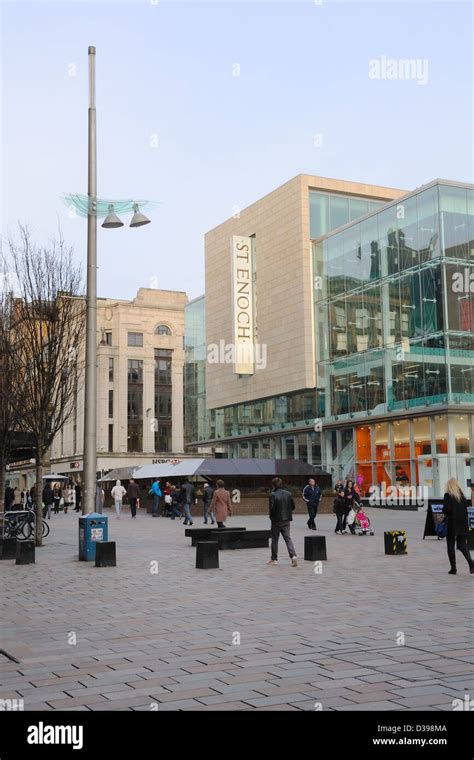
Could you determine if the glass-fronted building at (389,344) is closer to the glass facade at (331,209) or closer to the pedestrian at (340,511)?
the glass facade at (331,209)

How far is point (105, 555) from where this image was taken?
15.6m

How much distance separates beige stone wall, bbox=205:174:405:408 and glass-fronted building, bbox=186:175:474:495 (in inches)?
19.0

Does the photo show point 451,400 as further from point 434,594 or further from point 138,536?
point 434,594

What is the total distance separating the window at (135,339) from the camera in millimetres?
95750

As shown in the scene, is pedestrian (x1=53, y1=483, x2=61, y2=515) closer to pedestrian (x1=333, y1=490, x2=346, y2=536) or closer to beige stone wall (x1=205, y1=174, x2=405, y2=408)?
beige stone wall (x1=205, y1=174, x2=405, y2=408)

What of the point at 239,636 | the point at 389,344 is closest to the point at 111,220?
the point at 239,636

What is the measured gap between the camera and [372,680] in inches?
241

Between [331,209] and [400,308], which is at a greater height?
[331,209]

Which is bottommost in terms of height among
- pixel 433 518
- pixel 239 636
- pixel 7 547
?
pixel 239 636

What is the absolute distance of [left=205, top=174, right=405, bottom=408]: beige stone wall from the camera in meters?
53.5

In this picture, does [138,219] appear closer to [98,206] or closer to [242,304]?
[98,206]

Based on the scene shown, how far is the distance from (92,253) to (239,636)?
11285 mm
